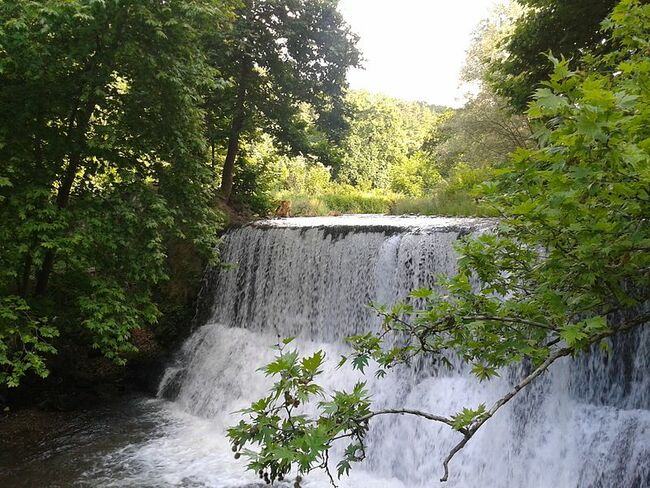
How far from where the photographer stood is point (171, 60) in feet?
22.2

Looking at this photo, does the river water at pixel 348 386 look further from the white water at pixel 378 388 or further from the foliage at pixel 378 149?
the foliage at pixel 378 149

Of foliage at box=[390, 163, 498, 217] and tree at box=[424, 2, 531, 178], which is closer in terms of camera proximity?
foliage at box=[390, 163, 498, 217]

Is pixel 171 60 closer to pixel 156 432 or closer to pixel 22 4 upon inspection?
pixel 22 4

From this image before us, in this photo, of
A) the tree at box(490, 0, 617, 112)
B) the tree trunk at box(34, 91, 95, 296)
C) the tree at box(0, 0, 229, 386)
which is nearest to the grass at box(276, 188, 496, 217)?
the tree at box(490, 0, 617, 112)

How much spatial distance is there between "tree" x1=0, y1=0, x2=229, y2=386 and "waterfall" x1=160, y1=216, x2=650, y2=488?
7.46 ft

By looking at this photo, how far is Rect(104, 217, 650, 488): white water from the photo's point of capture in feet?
17.0

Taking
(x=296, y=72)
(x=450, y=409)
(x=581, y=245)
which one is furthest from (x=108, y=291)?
(x=296, y=72)

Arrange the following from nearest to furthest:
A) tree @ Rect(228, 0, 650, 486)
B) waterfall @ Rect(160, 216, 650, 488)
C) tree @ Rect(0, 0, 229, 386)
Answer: tree @ Rect(228, 0, 650, 486) < waterfall @ Rect(160, 216, 650, 488) < tree @ Rect(0, 0, 229, 386)

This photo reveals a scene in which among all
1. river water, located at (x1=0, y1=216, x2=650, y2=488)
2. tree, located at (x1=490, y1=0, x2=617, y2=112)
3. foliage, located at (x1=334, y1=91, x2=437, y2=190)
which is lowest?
river water, located at (x1=0, y1=216, x2=650, y2=488)

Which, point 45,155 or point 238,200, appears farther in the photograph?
point 238,200

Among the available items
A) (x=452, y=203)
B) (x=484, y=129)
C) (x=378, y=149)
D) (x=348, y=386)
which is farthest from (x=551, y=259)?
(x=378, y=149)

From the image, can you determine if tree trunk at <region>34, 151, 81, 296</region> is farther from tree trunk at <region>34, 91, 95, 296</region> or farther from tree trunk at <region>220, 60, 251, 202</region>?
tree trunk at <region>220, 60, 251, 202</region>

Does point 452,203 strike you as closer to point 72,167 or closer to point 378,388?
point 378,388

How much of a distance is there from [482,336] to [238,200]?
11.1 m
